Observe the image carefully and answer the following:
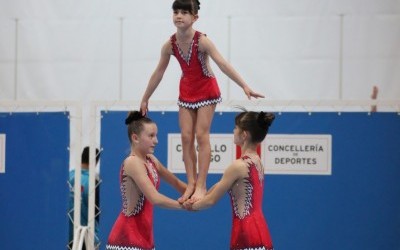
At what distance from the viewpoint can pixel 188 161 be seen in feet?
12.7

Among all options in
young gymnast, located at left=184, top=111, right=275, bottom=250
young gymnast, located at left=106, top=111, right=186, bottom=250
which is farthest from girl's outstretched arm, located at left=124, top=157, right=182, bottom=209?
young gymnast, located at left=184, top=111, right=275, bottom=250

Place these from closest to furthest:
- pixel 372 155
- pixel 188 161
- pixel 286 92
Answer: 1. pixel 188 161
2. pixel 372 155
3. pixel 286 92

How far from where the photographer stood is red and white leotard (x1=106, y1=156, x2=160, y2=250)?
3898 millimetres

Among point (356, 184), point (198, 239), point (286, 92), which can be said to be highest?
point (286, 92)

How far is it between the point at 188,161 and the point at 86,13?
371cm

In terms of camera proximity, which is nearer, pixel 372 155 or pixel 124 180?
pixel 124 180

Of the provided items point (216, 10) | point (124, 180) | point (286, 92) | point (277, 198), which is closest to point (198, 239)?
point (277, 198)

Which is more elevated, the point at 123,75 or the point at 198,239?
the point at 123,75

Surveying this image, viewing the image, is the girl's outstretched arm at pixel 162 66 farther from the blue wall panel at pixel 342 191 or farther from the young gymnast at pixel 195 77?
the blue wall panel at pixel 342 191

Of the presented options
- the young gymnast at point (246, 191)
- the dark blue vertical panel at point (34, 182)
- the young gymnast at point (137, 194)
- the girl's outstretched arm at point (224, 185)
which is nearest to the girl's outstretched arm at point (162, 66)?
the young gymnast at point (137, 194)

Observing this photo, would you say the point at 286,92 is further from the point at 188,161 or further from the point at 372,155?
the point at 188,161

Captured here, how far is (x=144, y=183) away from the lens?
3.83 m

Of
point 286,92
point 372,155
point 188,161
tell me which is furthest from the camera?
point 286,92

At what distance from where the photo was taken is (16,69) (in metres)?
7.25
